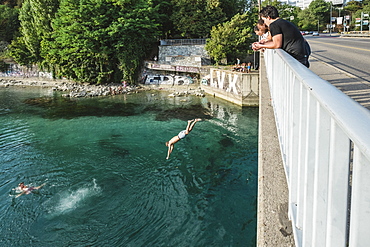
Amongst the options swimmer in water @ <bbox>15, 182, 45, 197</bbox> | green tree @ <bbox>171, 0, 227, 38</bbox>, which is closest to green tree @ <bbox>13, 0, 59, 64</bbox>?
green tree @ <bbox>171, 0, 227, 38</bbox>

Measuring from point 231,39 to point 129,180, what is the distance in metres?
24.3

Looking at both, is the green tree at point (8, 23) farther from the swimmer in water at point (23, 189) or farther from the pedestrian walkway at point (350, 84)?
the pedestrian walkway at point (350, 84)

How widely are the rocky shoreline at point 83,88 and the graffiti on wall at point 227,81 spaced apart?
76.5 inches

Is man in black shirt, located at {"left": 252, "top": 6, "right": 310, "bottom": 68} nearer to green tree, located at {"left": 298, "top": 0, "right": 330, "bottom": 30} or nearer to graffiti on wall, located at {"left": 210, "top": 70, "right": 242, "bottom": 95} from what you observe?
graffiti on wall, located at {"left": 210, "top": 70, "right": 242, "bottom": 95}

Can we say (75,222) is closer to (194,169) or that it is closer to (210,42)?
(194,169)

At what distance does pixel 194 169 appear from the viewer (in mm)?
13672

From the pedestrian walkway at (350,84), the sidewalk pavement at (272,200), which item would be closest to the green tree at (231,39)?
the pedestrian walkway at (350,84)

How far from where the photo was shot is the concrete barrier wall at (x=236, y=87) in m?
25.9

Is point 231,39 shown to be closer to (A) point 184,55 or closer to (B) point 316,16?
(A) point 184,55

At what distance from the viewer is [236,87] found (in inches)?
1058

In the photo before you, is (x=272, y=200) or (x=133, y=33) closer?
(x=272, y=200)

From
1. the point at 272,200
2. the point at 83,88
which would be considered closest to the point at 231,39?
the point at 83,88

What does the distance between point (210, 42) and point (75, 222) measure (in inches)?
1091

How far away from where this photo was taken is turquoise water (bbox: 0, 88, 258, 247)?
9375mm
